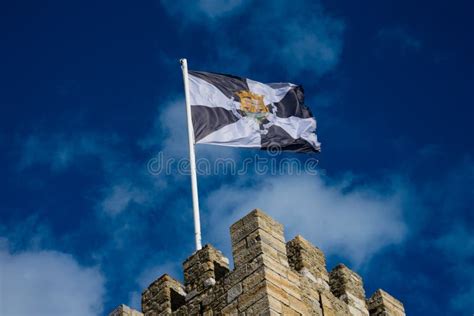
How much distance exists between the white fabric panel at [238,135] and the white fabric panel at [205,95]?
1.91 feet

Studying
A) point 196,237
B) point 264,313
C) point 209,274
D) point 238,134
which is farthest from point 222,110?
point 264,313

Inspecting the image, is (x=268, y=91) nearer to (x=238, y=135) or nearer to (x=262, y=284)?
(x=238, y=135)


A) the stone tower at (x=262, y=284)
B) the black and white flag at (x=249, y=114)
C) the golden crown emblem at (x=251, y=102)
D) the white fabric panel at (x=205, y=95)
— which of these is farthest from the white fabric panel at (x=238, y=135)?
the stone tower at (x=262, y=284)

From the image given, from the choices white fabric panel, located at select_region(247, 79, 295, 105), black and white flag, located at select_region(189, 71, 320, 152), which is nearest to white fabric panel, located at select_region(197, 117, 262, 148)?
black and white flag, located at select_region(189, 71, 320, 152)

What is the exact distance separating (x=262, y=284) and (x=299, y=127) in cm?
822

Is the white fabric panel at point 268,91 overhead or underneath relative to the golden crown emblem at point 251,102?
overhead

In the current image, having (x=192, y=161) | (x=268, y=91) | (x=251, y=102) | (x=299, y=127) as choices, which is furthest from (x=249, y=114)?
(x=192, y=161)

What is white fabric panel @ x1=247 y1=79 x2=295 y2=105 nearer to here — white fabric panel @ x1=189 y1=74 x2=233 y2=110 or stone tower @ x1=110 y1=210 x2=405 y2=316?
white fabric panel @ x1=189 y1=74 x2=233 y2=110

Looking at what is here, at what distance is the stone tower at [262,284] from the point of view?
51.1 feet

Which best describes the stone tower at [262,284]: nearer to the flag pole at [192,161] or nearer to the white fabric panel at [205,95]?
the flag pole at [192,161]

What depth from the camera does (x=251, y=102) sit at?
75.5 ft

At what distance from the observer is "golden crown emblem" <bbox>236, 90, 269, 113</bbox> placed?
2281 cm

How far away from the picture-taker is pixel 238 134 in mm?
21891

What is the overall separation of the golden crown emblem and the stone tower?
5.93 metres
